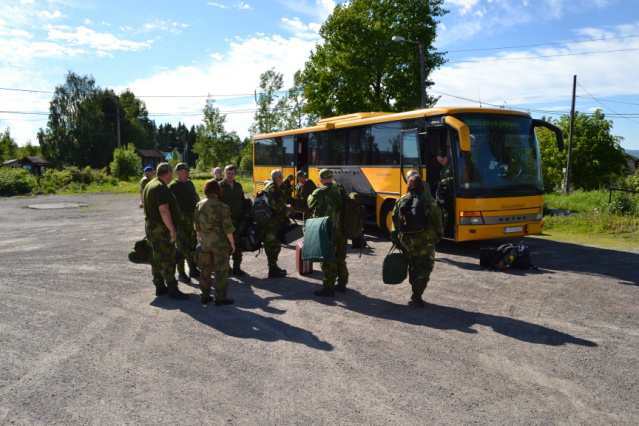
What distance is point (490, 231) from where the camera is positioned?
1005 cm

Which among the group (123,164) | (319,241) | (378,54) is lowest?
(319,241)

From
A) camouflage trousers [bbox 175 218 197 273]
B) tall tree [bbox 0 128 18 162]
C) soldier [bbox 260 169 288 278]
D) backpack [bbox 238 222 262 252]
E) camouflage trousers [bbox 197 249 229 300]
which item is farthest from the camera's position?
tall tree [bbox 0 128 18 162]

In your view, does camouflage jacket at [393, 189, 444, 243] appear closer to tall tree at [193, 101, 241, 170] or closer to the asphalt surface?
the asphalt surface

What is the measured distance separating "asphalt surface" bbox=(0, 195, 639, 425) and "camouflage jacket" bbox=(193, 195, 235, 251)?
92 centimetres

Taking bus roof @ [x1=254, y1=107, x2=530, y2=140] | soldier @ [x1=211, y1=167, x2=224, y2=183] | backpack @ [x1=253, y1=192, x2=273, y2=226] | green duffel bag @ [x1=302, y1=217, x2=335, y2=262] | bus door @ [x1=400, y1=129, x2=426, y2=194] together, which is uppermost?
bus roof @ [x1=254, y1=107, x2=530, y2=140]

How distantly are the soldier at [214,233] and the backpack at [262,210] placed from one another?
1.46 metres

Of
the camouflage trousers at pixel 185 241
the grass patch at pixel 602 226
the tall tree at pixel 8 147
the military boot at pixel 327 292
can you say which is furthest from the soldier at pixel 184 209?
the tall tree at pixel 8 147

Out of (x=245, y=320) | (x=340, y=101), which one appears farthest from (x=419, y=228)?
(x=340, y=101)

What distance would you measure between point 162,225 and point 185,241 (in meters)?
1.23

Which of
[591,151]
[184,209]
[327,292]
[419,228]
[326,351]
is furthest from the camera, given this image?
[591,151]

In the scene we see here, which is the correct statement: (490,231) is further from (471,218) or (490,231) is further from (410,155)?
(410,155)

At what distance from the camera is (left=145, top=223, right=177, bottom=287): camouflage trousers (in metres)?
7.10

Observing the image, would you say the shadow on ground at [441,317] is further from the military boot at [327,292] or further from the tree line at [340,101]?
the tree line at [340,101]

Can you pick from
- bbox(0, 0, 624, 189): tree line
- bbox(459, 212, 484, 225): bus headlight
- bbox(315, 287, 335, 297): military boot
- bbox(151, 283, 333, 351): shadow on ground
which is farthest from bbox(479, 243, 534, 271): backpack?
bbox(0, 0, 624, 189): tree line
